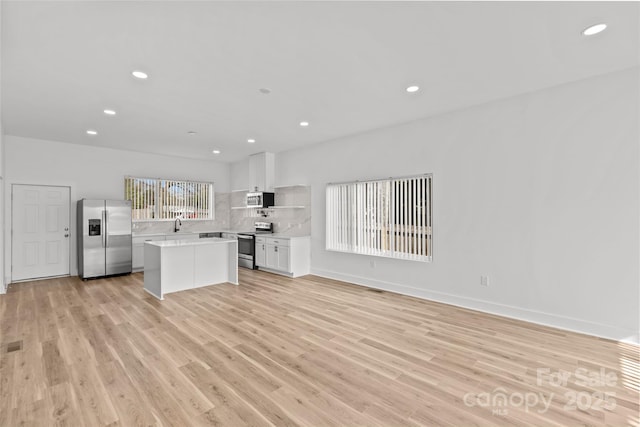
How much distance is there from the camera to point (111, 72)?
9.65 feet

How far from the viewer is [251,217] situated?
792cm

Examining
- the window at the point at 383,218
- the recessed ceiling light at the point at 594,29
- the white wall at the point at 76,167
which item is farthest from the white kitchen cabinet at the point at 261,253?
the recessed ceiling light at the point at 594,29

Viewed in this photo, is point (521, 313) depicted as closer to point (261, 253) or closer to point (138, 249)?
point (261, 253)

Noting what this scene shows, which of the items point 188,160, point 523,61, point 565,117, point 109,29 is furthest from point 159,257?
point 565,117

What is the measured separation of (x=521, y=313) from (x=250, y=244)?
5.32 meters

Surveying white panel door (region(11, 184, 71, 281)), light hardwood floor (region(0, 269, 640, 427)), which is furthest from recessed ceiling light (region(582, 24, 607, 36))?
white panel door (region(11, 184, 71, 281))

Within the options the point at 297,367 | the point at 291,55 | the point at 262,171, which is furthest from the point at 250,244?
the point at 291,55

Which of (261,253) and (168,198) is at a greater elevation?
(168,198)

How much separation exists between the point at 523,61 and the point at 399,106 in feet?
4.82

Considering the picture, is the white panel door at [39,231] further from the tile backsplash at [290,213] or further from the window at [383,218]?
the window at [383,218]

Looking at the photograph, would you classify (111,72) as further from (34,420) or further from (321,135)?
(321,135)

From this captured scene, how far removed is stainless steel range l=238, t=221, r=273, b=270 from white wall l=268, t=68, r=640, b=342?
339cm

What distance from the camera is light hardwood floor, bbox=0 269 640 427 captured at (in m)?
1.92

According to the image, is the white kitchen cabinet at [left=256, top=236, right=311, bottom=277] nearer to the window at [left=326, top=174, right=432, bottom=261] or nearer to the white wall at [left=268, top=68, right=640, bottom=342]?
the window at [left=326, top=174, right=432, bottom=261]
